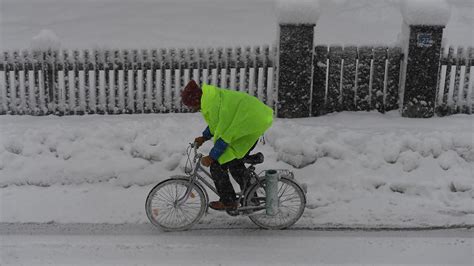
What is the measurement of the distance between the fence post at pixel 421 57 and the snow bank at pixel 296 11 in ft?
4.99

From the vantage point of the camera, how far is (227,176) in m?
6.83

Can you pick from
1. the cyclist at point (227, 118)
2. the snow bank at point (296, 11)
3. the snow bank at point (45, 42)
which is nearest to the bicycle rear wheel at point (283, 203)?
the cyclist at point (227, 118)

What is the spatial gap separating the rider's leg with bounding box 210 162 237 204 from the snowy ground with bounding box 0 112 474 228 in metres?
0.46

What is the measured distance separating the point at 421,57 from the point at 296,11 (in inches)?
81.8

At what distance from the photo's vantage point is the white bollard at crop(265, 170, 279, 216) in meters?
6.84

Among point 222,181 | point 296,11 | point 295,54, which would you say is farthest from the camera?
point 295,54

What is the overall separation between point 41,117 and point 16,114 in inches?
18.1

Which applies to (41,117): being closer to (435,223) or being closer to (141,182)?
(141,182)

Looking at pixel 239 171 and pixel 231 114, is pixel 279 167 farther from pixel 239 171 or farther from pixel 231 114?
pixel 231 114

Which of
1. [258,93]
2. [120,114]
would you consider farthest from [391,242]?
[120,114]

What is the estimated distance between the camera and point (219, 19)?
58.1 ft

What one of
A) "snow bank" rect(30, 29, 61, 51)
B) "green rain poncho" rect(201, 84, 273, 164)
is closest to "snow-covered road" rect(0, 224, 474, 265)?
"green rain poncho" rect(201, 84, 273, 164)

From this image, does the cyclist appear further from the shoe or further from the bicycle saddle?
the shoe

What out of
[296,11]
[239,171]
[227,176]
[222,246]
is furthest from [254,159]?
[296,11]
